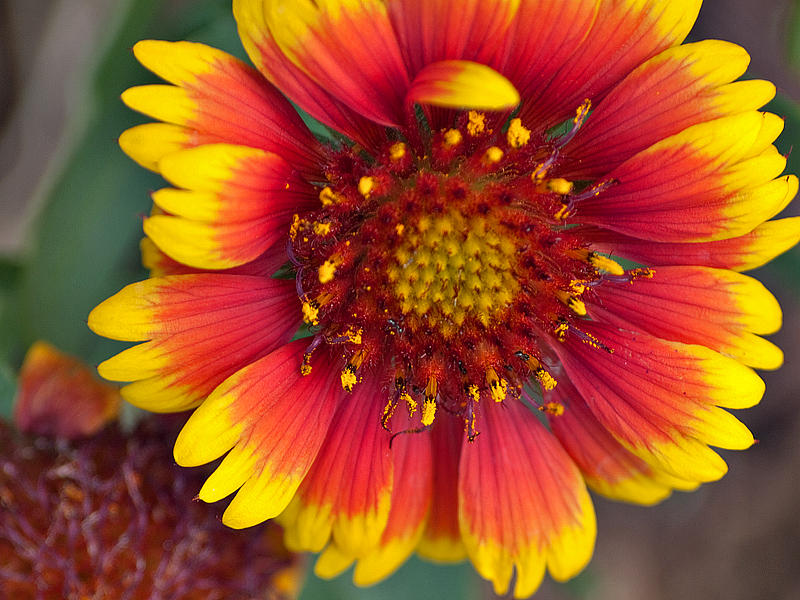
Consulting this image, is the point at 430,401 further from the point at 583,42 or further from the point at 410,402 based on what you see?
the point at 583,42

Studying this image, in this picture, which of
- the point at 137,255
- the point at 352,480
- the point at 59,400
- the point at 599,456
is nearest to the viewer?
the point at 352,480

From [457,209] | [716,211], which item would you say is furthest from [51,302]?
[716,211]

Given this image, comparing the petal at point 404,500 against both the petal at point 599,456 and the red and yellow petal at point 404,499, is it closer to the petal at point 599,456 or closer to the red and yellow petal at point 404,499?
the red and yellow petal at point 404,499

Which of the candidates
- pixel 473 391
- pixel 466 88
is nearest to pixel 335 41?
pixel 466 88

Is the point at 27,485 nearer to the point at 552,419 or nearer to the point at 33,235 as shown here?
the point at 33,235

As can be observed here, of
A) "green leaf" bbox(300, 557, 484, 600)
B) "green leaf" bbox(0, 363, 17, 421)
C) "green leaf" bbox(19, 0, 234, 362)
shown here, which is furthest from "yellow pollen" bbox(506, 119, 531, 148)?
"green leaf" bbox(300, 557, 484, 600)

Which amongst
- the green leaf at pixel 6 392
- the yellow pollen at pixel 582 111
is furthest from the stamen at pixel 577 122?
the green leaf at pixel 6 392

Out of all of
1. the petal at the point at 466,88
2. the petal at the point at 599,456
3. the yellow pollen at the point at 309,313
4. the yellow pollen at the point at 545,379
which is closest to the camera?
the petal at the point at 466,88
